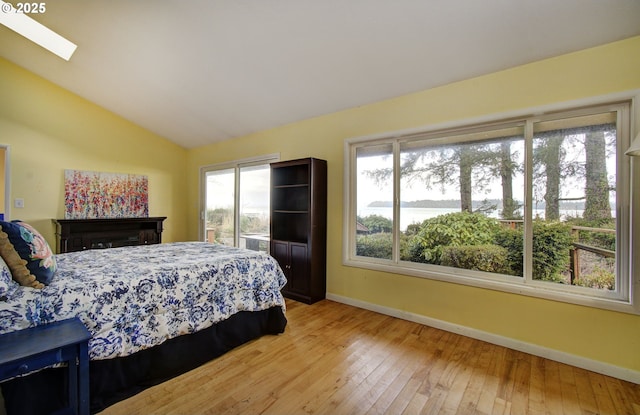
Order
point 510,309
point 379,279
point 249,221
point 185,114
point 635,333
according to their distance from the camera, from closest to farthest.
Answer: point 635,333, point 510,309, point 379,279, point 185,114, point 249,221

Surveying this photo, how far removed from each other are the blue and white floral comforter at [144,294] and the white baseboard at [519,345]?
4.28 ft

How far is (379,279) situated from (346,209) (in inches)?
35.9

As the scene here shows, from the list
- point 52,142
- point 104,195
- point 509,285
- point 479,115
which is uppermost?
point 52,142

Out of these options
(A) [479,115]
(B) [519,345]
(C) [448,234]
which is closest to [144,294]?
(C) [448,234]

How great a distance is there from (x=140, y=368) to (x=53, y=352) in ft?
2.13

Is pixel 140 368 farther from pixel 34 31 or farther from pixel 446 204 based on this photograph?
pixel 34 31

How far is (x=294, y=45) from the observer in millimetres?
2590

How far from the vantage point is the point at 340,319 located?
2.93 metres

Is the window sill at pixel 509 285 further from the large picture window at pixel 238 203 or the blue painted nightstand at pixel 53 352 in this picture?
the blue painted nightstand at pixel 53 352

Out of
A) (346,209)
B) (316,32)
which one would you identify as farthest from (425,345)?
(316,32)

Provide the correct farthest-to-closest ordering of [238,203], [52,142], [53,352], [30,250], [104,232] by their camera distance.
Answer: [238,203] → [104,232] → [52,142] → [30,250] → [53,352]

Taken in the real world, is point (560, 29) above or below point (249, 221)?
above

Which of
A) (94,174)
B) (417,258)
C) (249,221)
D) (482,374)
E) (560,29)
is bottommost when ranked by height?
(482,374)

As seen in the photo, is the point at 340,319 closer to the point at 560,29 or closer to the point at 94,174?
the point at 560,29
